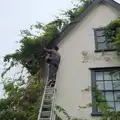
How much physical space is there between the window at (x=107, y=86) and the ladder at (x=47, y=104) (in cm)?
152

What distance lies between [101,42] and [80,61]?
1.46 m

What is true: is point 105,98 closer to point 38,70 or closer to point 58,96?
point 58,96

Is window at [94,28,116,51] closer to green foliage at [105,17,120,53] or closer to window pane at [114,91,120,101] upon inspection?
green foliage at [105,17,120,53]

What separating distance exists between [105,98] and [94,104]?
0.46 m

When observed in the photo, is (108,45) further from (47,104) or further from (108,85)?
(47,104)

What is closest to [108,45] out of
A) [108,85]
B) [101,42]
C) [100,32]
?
[101,42]

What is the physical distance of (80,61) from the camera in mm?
11102

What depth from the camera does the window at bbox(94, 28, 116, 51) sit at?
449 inches

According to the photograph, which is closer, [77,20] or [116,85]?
[116,85]

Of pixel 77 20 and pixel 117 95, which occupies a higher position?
pixel 77 20

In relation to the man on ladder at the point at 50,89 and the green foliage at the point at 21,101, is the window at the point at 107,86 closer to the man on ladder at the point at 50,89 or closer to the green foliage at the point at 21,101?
the man on ladder at the point at 50,89

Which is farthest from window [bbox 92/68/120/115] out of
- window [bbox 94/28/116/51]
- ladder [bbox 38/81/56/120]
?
ladder [bbox 38/81/56/120]

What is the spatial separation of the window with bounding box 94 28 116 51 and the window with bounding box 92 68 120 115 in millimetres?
1210

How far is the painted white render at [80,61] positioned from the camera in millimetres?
9984
